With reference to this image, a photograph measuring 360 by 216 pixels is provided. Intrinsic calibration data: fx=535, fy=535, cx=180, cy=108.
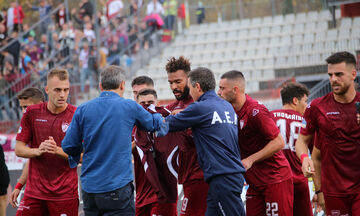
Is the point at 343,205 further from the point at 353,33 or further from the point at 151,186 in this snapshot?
the point at 353,33

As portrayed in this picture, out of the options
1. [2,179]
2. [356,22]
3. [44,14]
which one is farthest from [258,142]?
[356,22]

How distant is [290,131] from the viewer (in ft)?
25.4

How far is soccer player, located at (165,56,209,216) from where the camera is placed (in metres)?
6.43

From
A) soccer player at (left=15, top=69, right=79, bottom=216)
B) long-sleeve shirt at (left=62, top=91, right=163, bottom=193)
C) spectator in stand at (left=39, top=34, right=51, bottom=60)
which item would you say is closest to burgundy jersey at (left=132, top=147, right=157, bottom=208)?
soccer player at (left=15, top=69, right=79, bottom=216)

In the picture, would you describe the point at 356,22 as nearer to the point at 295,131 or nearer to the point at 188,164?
the point at 295,131

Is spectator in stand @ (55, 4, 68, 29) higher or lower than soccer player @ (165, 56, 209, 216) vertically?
higher

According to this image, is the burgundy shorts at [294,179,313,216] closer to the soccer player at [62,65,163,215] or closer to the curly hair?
the curly hair

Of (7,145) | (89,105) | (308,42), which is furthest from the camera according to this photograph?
(308,42)

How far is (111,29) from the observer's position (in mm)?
19781

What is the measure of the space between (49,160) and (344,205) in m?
3.53

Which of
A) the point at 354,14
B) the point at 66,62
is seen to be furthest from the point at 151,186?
the point at 354,14

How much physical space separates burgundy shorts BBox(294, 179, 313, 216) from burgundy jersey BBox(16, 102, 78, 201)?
2992 mm

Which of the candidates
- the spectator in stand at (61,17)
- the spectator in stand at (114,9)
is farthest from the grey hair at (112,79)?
the spectator in stand at (114,9)

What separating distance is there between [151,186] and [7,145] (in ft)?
16.9
